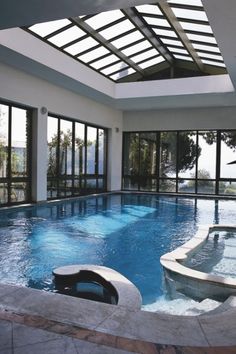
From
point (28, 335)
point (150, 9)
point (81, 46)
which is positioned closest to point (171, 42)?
point (150, 9)

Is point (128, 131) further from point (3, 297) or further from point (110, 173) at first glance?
point (3, 297)

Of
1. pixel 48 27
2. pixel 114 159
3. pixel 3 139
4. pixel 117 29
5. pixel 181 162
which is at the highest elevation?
pixel 117 29

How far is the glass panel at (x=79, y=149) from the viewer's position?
42.5 feet

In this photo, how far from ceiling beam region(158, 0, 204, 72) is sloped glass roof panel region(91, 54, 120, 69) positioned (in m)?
2.36

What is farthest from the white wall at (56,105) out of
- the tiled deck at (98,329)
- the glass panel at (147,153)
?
the tiled deck at (98,329)

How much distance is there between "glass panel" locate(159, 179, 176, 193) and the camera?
50.1 ft

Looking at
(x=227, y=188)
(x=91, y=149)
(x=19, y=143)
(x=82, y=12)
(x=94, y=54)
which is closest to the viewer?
(x=82, y=12)

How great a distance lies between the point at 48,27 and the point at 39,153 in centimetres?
377

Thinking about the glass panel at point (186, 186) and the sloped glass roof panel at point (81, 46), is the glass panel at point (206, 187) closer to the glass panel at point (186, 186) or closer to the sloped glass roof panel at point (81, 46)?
the glass panel at point (186, 186)

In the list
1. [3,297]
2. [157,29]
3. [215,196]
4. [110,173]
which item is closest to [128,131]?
[110,173]

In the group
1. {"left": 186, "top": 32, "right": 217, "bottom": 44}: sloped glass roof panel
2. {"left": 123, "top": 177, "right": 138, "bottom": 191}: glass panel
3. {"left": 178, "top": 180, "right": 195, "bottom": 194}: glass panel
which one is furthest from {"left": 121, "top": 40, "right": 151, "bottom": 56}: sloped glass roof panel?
{"left": 123, "top": 177, "right": 138, "bottom": 191}: glass panel

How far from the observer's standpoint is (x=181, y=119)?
583 inches

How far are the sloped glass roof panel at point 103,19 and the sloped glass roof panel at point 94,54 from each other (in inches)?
A: 54.4

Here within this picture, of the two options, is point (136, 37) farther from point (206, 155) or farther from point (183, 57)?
point (206, 155)
